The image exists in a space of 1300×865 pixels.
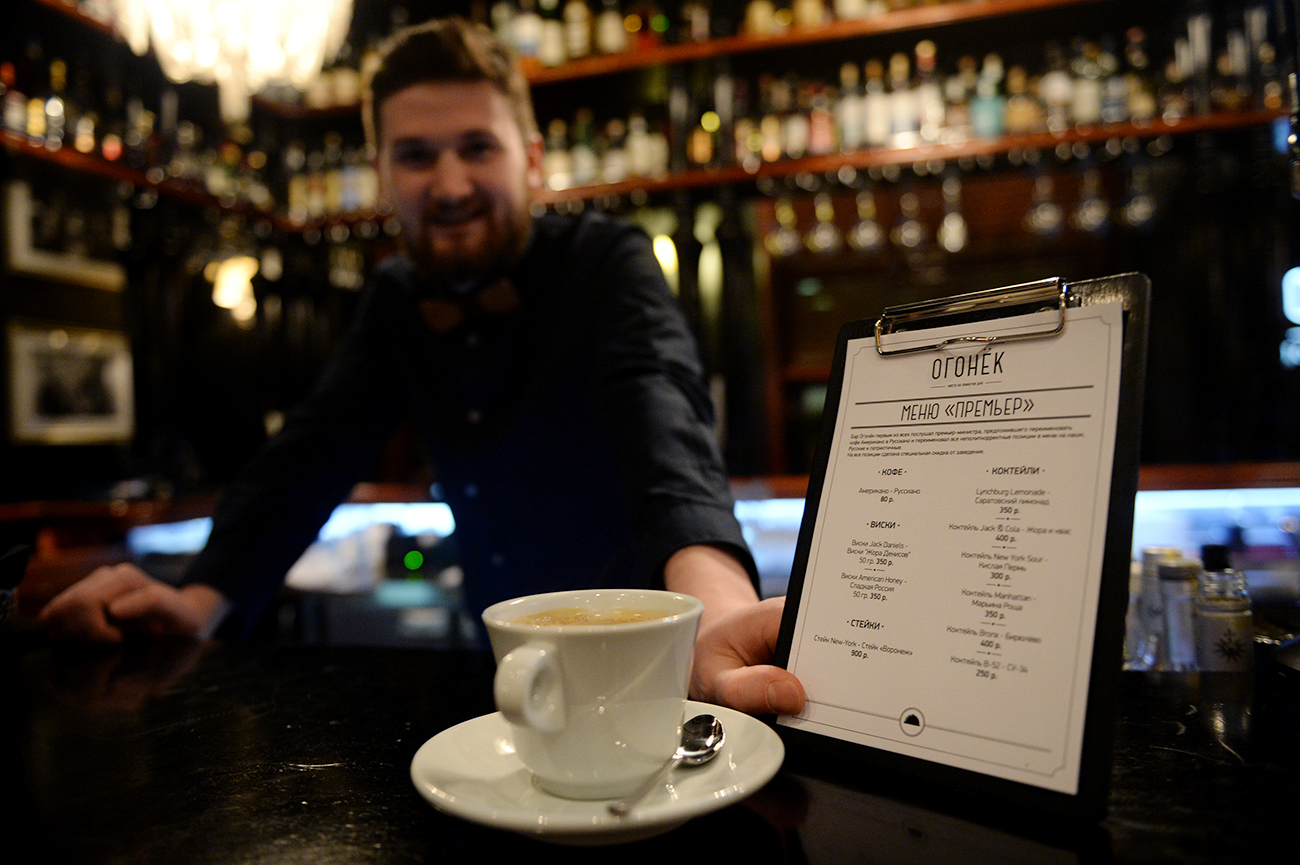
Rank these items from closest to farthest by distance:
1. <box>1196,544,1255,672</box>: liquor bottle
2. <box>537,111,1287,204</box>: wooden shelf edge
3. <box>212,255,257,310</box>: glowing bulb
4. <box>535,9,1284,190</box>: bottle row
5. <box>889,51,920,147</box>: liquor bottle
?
<box>1196,544,1255,672</box>: liquor bottle → <box>537,111,1287,204</box>: wooden shelf edge → <box>535,9,1284,190</box>: bottle row → <box>889,51,920,147</box>: liquor bottle → <box>212,255,257,310</box>: glowing bulb

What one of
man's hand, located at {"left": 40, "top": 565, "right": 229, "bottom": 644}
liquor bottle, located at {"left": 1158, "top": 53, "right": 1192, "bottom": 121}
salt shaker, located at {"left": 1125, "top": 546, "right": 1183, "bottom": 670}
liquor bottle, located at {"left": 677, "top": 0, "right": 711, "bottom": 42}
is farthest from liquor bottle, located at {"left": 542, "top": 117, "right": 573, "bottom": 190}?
salt shaker, located at {"left": 1125, "top": 546, "right": 1183, "bottom": 670}

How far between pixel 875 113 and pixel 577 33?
4.05 ft

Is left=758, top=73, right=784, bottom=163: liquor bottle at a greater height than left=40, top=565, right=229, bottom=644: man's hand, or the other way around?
left=758, top=73, right=784, bottom=163: liquor bottle

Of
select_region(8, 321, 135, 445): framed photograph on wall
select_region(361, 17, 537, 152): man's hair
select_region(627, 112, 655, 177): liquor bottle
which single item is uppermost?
select_region(627, 112, 655, 177): liquor bottle

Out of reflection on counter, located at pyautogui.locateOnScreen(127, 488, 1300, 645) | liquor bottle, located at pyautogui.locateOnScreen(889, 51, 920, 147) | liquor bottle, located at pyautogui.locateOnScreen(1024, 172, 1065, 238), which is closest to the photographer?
reflection on counter, located at pyautogui.locateOnScreen(127, 488, 1300, 645)

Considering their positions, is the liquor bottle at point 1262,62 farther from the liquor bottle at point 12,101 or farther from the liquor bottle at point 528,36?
the liquor bottle at point 12,101

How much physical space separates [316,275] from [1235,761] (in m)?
3.88

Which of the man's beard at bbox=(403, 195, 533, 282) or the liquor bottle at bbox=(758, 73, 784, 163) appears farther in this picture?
the liquor bottle at bbox=(758, 73, 784, 163)

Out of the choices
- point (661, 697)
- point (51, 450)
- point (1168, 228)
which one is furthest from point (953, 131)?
point (51, 450)

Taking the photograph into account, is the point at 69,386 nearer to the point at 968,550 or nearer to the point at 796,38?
the point at 796,38

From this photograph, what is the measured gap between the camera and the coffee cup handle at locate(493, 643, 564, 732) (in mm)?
414

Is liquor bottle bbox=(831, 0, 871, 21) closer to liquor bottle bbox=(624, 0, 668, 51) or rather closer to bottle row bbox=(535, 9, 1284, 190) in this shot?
bottle row bbox=(535, 9, 1284, 190)

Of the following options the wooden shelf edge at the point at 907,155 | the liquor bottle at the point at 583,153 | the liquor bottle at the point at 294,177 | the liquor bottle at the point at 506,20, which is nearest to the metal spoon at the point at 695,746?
the wooden shelf edge at the point at 907,155

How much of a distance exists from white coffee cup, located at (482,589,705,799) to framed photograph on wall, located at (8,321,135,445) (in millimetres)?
3384
